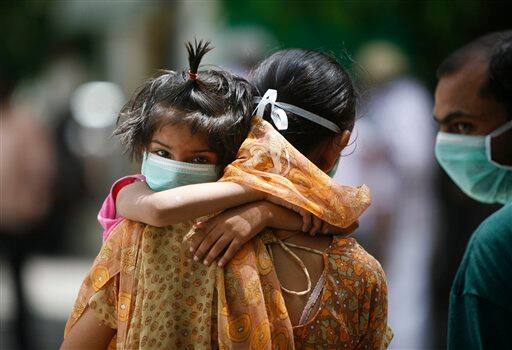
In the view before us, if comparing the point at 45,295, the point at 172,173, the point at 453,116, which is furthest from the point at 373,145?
the point at 172,173

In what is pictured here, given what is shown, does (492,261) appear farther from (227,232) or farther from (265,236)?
(227,232)

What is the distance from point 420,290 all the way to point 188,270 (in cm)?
474

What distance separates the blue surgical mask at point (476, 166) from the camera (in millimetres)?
2939

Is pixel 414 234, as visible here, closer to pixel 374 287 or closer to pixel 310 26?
pixel 310 26

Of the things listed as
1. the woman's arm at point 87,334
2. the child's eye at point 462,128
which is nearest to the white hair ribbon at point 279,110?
the woman's arm at point 87,334

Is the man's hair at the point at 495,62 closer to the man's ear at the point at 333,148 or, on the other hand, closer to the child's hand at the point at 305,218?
the man's ear at the point at 333,148

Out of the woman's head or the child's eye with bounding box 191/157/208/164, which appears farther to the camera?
the woman's head

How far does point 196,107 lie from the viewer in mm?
2096

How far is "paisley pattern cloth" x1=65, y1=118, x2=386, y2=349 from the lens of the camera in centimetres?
201

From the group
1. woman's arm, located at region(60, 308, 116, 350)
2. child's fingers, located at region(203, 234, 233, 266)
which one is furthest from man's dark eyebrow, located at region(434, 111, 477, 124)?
woman's arm, located at region(60, 308, 116, 350)

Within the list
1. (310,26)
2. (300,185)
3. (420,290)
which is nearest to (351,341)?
(300,185)

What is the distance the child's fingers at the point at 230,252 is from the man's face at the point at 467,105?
1118 millimetres

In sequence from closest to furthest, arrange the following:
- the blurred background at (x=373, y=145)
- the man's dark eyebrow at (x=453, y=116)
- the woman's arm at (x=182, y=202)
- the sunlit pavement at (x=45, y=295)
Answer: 1. the woman's arm at (x=182, y=202)
2. the man's dark eyebrow at (x=453, y=116)
3. the blurred background at (x=373, y=145)
4. the sunlit pavement at (x=45, y=295)

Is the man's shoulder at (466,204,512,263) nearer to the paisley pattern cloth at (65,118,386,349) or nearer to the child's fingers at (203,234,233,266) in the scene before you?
the paisley pattern cloth at (65,118,386,349)
